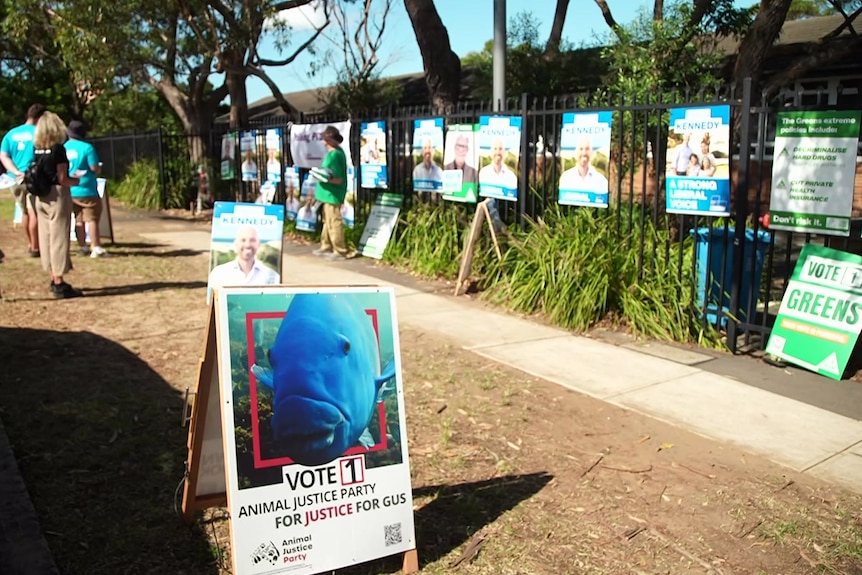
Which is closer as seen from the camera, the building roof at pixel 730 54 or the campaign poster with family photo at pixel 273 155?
the campaign poster with family photo at pixel 273 155

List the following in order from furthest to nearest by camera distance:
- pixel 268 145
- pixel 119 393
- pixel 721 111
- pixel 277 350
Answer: pixel 268 145 → pixel 721 111 → pixel 119 393 → pixel 277 350

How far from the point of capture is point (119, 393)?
5.84 m

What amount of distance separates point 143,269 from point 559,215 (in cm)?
572

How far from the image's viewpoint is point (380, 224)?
12.2 meters

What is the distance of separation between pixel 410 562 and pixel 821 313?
4497 millimetres

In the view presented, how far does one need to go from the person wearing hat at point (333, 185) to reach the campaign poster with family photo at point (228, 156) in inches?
237

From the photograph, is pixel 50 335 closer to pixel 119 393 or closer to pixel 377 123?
pixel 119 393

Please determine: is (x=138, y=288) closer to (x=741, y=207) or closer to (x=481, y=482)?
(x=481, y=482)

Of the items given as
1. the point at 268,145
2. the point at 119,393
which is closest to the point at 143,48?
the point at 268,145

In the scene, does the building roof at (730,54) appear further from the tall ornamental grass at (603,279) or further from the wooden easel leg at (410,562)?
the wooden easel leg at (410,562)

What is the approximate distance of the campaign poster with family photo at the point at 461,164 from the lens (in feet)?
33.8

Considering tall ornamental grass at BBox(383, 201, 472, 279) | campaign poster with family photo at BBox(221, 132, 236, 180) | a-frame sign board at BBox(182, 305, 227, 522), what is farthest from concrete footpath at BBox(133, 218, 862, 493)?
campaign poster with family photo at BBox(221, 132, 236, 180)

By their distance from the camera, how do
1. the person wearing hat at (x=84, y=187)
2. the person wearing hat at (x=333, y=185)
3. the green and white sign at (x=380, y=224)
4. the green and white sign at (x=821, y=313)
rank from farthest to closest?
the green and white sign at (x=380, y=224), the person wearing hat at (x=333, y=185), the person wearing hat at (x=84, y=187), the green and white sign at (x=821, y=313)

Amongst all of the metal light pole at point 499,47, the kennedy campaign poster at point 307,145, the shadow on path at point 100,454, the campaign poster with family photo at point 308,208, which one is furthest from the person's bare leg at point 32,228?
the metal light pole at point 499,47
